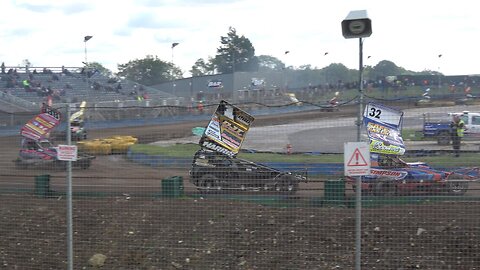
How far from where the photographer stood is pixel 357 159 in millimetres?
6227

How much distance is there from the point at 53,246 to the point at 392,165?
5.87m

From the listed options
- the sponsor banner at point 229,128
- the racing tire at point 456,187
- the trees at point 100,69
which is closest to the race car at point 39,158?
the sponsor banner at point 229,128

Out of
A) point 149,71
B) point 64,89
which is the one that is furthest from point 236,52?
point 64,89

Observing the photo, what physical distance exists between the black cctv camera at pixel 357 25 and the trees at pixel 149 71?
97486mm

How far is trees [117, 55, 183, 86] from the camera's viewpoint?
104 metres

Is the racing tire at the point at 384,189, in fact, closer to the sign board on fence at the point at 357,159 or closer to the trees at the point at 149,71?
the sign board on fence at the point at 357,159

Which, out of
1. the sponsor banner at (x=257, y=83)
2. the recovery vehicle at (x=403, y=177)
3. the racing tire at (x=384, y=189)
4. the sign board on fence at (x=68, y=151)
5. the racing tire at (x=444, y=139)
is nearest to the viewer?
the sign board on fence at (x=68, y=151)

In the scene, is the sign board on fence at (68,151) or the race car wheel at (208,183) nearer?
the sign board on fence at (68,151)

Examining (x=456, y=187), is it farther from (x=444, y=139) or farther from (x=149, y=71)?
(x=149, y=71)

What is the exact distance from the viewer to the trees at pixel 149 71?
10419cm

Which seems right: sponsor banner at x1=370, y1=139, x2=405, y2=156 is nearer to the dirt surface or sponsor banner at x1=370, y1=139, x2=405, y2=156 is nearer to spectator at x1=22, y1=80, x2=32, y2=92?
the dirt surface

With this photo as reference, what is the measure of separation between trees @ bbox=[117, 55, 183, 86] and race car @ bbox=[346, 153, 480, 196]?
94624mm

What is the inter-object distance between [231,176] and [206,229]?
127cm

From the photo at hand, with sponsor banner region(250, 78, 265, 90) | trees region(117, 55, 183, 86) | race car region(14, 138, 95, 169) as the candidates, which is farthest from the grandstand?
trees region(117, 55, 183, 86)
